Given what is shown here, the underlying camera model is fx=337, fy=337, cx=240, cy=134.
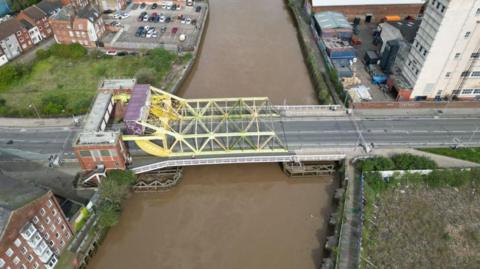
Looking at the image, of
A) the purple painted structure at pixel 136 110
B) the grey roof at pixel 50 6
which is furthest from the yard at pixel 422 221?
the grey roof at pixel 50 6

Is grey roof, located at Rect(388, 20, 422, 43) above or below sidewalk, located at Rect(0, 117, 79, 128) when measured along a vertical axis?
above

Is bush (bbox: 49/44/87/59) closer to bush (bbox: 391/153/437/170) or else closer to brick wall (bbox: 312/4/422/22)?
brick wall (bbox: 312/4/422/22)

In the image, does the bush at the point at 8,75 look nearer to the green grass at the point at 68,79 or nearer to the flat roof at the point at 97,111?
the green grass at the point at 68,79

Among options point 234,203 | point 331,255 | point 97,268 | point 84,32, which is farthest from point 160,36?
point 331,255

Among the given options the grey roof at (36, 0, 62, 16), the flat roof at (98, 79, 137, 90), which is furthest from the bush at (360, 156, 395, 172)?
the grey roof at (36, 0, 62, 16)

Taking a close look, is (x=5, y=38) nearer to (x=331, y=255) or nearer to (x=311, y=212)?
(x=311, y=212)
